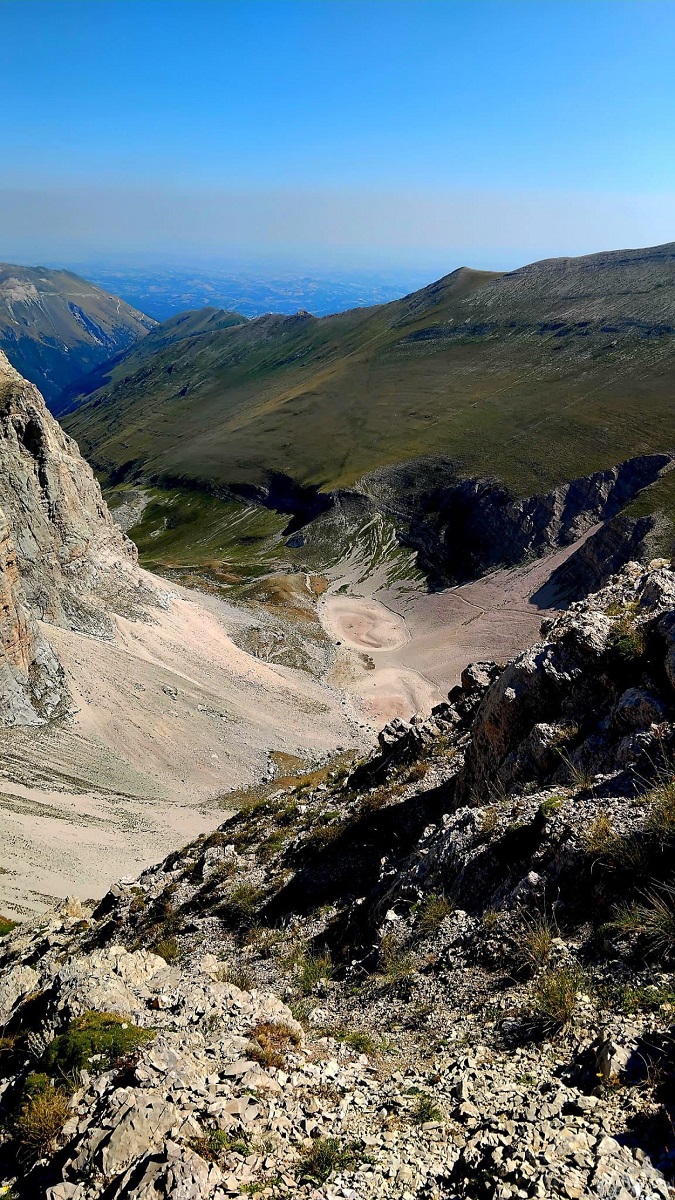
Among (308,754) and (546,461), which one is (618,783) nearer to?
(308,754)

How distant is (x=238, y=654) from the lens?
53812mm

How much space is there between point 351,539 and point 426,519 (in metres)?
13.8

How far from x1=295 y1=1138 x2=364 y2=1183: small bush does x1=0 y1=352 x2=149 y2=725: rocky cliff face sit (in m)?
33.4

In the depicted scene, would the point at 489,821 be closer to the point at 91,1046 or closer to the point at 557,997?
the point at 557,997

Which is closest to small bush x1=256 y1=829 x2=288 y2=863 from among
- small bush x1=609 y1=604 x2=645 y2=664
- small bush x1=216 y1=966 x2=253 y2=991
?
small bush x1=216 y1=966 x2=253 y2=991

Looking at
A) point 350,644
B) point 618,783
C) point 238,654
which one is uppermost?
point 618,783

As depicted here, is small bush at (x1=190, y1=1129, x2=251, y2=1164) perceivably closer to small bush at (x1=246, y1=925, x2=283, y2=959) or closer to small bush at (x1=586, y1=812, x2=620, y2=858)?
small bush at (x1=586, y1=812, x2=620, y2=858)

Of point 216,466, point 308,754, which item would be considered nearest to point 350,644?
point 308,754

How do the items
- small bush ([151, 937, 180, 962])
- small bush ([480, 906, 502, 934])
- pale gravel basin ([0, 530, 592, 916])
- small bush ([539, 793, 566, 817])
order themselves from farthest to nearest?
pale gravel basin ([0, 530, 592, 916])
small bush ([151, 937, 180, 962])
small bush ([539, 793, 566, 817])
small bush ([480, 906, 502, 934])

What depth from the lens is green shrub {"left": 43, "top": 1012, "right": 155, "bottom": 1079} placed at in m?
8.32

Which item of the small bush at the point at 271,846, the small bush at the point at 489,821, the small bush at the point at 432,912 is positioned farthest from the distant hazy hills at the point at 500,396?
the small bush at the point at 432,912

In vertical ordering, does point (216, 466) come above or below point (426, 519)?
above

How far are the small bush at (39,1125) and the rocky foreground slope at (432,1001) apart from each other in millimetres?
33

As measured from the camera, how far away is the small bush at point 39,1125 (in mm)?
6938
